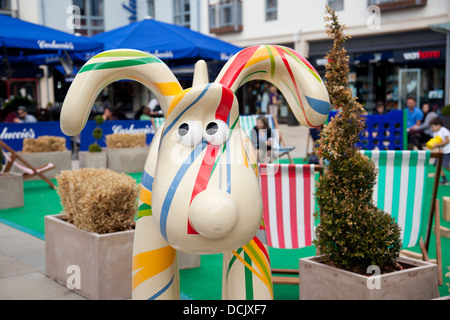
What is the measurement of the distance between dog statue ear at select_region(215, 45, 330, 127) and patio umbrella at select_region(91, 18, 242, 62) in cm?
945

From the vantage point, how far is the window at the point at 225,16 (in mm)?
24516

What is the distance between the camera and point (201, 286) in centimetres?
424

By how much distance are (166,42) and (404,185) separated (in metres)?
9.30

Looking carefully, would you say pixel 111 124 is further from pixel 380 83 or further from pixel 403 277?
pixel 380 83

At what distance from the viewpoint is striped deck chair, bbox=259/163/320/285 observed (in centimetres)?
411

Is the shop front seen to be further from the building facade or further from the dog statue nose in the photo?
the dog statue nose

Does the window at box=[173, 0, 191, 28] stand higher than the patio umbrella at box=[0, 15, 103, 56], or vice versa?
the window at box=[173, 0, 191, 28]

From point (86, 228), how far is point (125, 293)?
57 cm

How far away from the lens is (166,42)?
1250 centimetres

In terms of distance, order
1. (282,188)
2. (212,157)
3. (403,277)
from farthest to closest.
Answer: (282,188)
(403,277)
(212,157)

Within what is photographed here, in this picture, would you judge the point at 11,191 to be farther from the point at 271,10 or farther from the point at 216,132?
the point at 271,10

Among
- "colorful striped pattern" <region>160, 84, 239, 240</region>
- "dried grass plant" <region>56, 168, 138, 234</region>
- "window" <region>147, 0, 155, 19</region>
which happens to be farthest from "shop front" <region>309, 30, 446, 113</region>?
"colorful striped pattern" <region>160, 84, 239, 240</region>

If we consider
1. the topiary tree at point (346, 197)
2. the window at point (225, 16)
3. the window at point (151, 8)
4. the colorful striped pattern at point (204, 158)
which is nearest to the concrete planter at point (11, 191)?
the topiary tree at point (346, 197)

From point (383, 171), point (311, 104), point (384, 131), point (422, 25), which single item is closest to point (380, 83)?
Result: point (422, 25)
